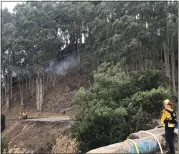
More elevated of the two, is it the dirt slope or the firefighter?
the firefighter

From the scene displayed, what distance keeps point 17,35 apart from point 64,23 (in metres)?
4.92

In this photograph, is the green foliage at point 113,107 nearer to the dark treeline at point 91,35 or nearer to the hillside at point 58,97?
the dark treeline at point 91,35

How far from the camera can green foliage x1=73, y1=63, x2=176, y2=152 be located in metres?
11.3

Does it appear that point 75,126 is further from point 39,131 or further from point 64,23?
point 64,23

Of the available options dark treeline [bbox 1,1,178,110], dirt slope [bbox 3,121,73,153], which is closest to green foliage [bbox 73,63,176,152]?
dirt slope [bbox 3,121,73,153]

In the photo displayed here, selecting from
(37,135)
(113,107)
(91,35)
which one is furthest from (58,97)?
(113,107)

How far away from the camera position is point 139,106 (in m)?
13.6

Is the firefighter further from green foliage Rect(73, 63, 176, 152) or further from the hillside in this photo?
the hillside

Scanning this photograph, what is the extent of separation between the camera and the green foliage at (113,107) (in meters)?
11.3

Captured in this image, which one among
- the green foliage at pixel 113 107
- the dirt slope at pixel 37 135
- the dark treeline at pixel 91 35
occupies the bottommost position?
the dirt slope at pixel 37 135

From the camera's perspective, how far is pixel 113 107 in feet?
42.2

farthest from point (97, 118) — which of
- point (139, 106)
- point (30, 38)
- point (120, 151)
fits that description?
point (30, 38)

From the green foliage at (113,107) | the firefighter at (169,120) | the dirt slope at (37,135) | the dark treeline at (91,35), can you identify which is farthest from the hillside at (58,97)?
the firefighter at (169,120)

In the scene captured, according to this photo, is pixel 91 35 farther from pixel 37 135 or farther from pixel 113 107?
pixel 113 107
